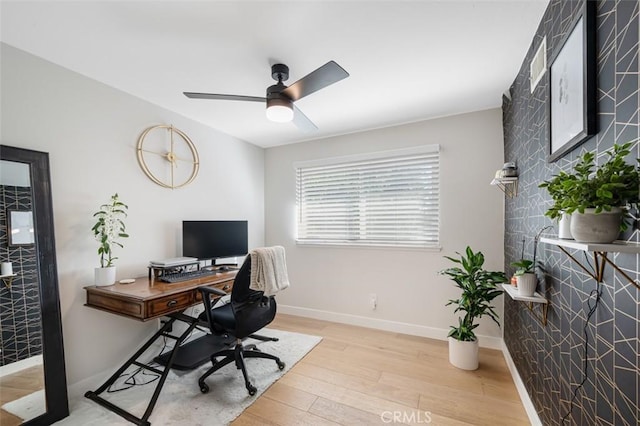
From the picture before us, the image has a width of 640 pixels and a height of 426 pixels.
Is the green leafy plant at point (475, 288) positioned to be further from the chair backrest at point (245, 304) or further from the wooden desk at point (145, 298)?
the wooden desk at point (145, 298)

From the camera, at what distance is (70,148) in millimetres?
1926

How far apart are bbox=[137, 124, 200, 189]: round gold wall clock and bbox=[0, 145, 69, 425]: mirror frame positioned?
72 centimetres

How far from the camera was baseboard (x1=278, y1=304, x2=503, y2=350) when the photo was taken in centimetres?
262

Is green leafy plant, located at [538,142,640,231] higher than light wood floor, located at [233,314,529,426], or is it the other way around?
green leafy plant, located at [538,142,640,231]

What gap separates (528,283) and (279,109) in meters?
1.86

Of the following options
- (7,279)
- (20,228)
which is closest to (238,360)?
(7,279)

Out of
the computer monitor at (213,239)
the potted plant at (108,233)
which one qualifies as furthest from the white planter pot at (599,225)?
the computer monitor at (213,239)

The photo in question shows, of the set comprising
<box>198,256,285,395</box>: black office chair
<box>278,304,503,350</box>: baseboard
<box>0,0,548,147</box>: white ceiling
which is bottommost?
<box>278,304,503,350</box>: baseboard

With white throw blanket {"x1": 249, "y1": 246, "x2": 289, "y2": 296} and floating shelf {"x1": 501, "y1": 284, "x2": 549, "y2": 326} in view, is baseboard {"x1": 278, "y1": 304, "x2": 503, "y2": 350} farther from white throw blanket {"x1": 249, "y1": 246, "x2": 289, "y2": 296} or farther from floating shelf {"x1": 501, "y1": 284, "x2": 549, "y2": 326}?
white throw blanket {"x1": 249, "y1": 246, "x2": 289, "y2": 296}

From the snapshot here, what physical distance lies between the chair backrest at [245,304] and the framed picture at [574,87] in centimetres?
194

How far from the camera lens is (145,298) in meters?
1.70

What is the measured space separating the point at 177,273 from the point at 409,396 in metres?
2.13

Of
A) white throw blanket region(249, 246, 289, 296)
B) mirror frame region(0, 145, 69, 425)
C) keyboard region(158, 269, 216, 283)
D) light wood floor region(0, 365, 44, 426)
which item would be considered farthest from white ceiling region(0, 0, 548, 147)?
light wood floor region(0, 365, 44, 426)

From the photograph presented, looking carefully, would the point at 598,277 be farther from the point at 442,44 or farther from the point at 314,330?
the point at 314,330
